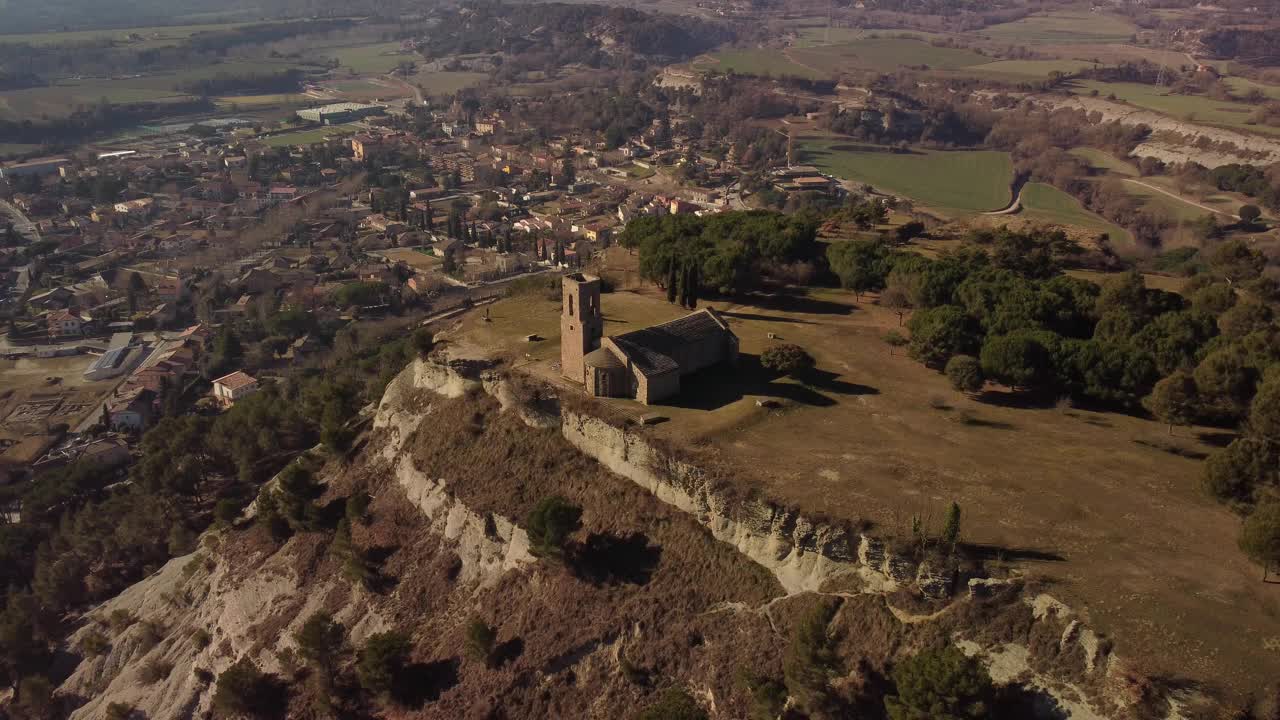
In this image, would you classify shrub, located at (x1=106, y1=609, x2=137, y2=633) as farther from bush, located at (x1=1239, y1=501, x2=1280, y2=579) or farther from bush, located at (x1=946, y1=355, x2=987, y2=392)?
bush, located at (x1=1239, y1=501, x2=1280, y2=579)

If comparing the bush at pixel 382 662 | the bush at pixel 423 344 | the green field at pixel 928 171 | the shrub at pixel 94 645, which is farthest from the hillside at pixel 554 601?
the green field at pixel 928 171

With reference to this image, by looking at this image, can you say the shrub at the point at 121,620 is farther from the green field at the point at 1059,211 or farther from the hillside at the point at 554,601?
the green field at the point at 1059,211

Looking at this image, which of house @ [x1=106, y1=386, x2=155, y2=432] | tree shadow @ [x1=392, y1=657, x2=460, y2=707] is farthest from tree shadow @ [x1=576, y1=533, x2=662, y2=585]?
house @ [x1=106, y1=386, x2=155, y2=432]

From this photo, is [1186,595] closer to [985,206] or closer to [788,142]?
A: [985,206]

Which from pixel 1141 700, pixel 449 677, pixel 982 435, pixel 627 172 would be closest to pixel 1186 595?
pixel 1141 700

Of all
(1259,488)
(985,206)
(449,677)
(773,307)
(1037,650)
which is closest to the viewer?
(1037,650)

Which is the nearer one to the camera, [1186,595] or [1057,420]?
[1186,595]

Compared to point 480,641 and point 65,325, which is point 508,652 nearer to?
point 480,641

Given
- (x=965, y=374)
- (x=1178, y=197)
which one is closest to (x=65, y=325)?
(x=965, y=374)
